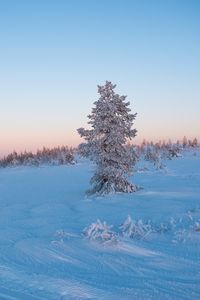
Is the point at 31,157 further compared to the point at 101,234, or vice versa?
the point at 31,157

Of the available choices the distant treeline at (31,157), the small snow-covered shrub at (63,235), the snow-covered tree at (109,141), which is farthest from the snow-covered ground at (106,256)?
the distant treeline at (31,157)

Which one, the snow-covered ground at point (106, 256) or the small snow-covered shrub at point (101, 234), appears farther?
the small snow-covered shrub at point (101, 234)

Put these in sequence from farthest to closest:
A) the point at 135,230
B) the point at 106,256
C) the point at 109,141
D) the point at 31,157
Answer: the point at 31,157, the point at 109,141, the point at 135,230, the point at 106,256

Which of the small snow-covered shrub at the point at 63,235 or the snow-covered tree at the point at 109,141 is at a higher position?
the snow-covered tree at the point at 109,141

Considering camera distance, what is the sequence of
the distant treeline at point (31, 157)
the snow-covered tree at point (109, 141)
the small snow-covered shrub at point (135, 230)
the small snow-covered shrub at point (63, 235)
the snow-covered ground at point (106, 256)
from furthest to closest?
the distant treeline at point (31, 157)
the snow-covered tree at point (109, 141)
the small snow-covered shrub at point (63, 235)
the small snow-covered shrub at point (135, 230)
the snow-covered ground at point (106, 256)

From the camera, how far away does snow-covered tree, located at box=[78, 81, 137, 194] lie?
862 inches

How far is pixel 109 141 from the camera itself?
868 inches

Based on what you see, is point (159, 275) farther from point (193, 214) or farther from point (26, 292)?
point (193, 214)

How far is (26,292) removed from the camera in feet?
23.9

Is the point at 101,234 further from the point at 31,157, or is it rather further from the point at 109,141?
the point at 31,157

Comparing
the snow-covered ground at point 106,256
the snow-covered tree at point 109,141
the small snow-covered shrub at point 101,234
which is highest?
the snow-covered tree at point 109,141

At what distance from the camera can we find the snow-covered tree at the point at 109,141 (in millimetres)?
21891

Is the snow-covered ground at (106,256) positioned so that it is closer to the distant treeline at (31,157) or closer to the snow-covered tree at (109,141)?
the snow-covered tree at (109,141)

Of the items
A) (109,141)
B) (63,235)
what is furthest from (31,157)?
(63,235)
